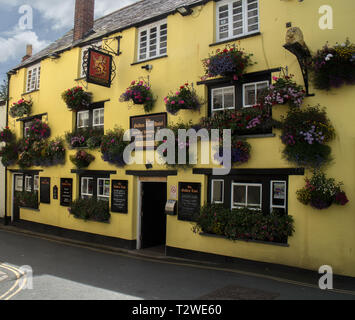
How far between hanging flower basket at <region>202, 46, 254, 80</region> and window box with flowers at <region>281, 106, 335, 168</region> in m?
1.93

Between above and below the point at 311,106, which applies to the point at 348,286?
below

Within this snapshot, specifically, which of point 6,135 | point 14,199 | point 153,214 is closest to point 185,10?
point 153,214

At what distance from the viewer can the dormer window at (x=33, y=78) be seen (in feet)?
54.4

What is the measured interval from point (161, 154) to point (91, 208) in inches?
161

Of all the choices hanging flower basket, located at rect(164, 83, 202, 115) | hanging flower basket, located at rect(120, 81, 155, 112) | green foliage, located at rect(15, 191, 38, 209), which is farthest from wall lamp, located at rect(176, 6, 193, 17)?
green foliage, located at rect(15, 191, 38, 209)

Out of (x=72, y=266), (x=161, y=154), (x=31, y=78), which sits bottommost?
(x=72, y=266)

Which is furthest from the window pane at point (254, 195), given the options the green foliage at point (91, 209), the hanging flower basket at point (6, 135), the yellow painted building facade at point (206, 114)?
the hanging flower basket at point (6, 135)

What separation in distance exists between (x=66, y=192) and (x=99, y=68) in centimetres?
558

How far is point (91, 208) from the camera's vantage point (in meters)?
12.9

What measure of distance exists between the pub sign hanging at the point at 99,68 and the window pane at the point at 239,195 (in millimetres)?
6069

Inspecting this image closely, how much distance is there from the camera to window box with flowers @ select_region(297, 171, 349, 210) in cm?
760

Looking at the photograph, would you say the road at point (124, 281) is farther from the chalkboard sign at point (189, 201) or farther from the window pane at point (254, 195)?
the window pane at point (254, 195)
